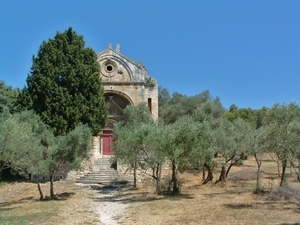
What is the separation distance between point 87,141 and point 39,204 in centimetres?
480

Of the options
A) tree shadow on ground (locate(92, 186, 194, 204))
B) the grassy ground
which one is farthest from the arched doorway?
tree shadow on ground (locate(92, 186, 194, 204))

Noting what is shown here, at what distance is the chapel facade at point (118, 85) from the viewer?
40.0m

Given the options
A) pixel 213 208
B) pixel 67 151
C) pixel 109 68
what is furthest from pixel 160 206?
pixel 109 68

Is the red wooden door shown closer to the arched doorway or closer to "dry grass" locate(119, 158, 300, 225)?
the arched doorway

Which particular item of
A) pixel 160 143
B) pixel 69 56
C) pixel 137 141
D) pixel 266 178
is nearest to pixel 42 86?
pixel 69 56

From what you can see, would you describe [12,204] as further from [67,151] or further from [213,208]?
[213,208]

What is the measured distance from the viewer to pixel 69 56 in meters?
32.0

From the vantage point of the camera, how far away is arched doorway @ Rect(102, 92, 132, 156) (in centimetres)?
3996

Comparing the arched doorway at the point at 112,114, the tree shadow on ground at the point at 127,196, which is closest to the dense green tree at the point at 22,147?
the tree shadow on ground at the point at 127,196

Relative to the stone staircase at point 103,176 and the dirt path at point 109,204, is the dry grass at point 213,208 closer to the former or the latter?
the dirt path at point 109,204

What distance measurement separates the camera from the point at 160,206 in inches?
724

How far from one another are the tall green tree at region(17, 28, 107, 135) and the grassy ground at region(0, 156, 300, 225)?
239 inches

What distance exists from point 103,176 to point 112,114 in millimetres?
11375

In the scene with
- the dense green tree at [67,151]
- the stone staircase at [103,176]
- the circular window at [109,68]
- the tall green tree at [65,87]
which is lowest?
the stone staircase at [103,176]
